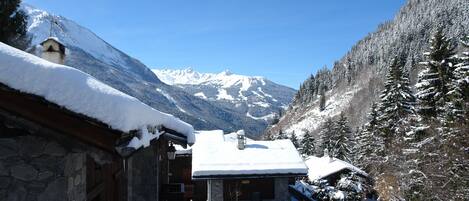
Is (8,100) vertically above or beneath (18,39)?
beneath

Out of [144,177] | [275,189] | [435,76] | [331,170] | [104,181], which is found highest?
[435,76]

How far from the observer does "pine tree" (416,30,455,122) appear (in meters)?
24.2

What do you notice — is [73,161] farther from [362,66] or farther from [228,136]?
[362,66]

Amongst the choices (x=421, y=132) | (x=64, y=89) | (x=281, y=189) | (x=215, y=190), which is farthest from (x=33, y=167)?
(x=421, y=132)

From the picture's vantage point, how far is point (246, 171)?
22406 millimetres

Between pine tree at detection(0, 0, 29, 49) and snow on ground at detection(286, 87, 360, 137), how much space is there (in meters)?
129

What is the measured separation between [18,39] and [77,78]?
13162 mm

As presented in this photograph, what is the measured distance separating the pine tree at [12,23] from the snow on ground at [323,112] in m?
129

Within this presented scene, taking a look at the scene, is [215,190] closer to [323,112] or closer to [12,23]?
[12,23]

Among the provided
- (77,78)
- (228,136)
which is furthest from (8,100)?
(228,136)

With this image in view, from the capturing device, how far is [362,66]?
177 meters

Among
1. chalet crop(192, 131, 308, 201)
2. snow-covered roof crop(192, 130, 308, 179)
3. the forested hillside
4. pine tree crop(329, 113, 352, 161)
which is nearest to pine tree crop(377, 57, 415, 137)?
the forested hillside

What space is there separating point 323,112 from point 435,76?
130 m

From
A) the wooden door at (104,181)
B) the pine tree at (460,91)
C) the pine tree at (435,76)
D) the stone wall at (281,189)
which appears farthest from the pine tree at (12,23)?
the pine tree at (435,76)
